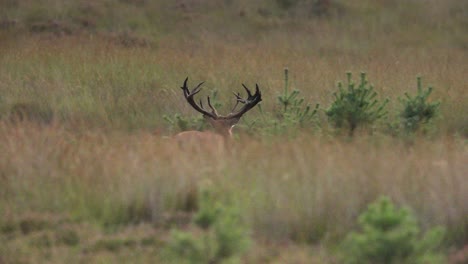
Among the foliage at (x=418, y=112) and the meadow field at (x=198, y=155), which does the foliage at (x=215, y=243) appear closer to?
the meadow field at (x=198, y=155)

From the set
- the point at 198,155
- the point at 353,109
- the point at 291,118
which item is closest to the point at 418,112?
the point at 353,109

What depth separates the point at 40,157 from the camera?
884cm

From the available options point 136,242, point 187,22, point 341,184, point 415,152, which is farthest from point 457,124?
point 187,22

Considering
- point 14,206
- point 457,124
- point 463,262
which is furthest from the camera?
point 457,124

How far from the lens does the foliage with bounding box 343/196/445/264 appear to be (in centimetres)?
661

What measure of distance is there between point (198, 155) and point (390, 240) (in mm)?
2696

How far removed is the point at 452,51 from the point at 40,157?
544 inches

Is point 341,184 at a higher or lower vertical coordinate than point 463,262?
higher

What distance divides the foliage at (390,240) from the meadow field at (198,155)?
17cm

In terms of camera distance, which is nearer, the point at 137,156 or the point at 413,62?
the point at 137,156

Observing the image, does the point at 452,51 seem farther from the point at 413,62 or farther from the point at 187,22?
the point at 187,22

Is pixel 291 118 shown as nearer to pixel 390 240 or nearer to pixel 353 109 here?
pixel 353 109

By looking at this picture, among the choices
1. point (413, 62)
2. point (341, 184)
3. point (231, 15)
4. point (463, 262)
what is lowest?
point (463, 262)

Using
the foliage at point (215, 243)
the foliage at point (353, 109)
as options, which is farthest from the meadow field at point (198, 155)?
the foliage at point (353, 109)
